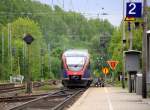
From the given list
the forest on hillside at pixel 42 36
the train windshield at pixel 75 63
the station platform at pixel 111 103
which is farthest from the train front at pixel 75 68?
the forest on hillside at pixel 42 36

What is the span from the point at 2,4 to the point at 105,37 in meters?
34.3

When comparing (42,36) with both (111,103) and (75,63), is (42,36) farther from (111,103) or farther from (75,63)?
(111,103)

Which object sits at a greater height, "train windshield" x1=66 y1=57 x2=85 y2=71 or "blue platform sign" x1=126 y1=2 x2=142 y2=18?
"blue platform sign" x1=126 y1=2 x2=142 y2=18

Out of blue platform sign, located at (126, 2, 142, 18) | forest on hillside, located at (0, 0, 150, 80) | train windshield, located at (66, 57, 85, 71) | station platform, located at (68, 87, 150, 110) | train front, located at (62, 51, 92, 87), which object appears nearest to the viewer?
station platform, located at (68, 87, 150, 110)

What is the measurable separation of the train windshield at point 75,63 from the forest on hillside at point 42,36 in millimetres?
37619

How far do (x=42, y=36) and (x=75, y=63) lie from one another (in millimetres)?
77255

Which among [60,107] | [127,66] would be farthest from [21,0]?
[60,107]

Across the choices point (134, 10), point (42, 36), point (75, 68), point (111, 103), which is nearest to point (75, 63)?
point (75, 68)

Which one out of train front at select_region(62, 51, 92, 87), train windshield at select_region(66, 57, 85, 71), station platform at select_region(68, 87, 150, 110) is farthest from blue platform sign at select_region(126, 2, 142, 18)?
train windshield at select_region(66, 57, 85, 71)

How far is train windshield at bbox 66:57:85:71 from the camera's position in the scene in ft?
176

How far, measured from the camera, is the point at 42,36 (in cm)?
13062

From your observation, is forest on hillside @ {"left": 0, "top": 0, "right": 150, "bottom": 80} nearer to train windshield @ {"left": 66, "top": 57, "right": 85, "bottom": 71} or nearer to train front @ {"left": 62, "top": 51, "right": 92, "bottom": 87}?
train front @ {"left": 62, "top": 51, "right": 92, "bottom": 87}

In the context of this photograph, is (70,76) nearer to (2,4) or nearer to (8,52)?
(8,52)

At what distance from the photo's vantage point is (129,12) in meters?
33.3
